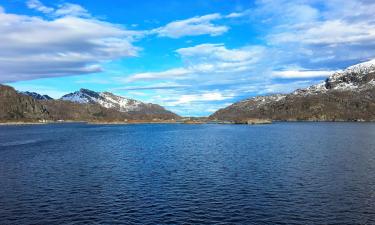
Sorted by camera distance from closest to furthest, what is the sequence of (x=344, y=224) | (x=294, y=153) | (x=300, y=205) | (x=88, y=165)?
(x=344, y=224) < (x=300, y=205) < (x=88, y=165) < (x=294, y=153)

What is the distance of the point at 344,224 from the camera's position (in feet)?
147

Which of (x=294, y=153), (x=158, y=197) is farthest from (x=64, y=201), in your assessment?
(x=294, y=153)

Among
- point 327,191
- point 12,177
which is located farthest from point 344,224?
point 12,177

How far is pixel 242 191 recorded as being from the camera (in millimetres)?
60969

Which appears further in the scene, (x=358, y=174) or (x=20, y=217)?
(x=358, y=174)

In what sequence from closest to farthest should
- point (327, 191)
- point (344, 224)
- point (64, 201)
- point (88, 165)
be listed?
1. point (344, 224)
2. point (64, 201)
3. point (327, 191)
4. point (88, 165)

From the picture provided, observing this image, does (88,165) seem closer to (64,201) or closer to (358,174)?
(64,201)

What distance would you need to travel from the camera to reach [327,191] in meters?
60.5

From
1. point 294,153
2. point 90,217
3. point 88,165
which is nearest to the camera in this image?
point 90,217

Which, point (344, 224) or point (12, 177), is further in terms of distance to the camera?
point (12, 177)

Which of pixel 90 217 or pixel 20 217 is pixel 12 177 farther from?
pixel 90 217

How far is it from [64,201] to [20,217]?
26.8 ft

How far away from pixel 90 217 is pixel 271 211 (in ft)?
74.7

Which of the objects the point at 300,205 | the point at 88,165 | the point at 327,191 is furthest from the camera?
the point at 88,165
